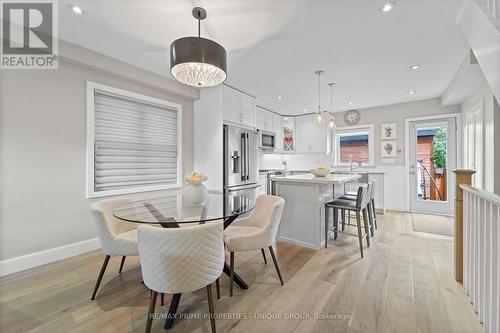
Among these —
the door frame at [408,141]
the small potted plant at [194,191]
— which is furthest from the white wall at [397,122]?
the small potted plant at [194,191]

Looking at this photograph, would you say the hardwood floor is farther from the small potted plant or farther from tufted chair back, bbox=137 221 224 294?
the small potted plant

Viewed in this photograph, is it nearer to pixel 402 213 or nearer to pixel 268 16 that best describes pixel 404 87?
pixel 402 213

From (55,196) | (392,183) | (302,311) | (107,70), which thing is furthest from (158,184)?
(392,183)

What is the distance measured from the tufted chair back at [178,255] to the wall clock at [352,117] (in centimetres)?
529

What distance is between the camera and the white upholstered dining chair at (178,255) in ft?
4.11

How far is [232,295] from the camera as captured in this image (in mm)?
1872

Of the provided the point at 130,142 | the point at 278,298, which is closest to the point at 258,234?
the point at 278,298

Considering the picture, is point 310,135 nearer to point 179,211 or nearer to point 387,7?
point 387,7

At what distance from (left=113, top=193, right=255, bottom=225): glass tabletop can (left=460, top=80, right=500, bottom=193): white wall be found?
133 inches

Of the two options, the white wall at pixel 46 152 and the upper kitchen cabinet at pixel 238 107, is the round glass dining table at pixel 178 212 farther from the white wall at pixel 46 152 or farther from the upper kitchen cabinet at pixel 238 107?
the upper kitchen cabinet at pixel 238 107

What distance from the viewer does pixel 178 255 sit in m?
1.27

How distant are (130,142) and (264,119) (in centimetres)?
305

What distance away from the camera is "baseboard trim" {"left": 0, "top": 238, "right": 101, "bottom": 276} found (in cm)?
222

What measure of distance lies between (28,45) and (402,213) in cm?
671
